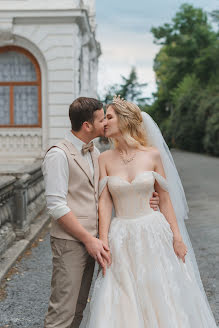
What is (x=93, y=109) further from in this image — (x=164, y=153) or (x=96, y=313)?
(x=96, y=313)

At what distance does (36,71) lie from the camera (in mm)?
16312

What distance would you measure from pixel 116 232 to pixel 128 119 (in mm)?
745

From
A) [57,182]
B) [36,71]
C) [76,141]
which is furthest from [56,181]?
[36,71]

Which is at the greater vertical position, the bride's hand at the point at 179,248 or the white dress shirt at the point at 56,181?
the white dress shirt at the point at 56,181

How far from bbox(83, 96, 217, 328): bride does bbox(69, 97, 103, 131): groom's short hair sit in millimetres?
214

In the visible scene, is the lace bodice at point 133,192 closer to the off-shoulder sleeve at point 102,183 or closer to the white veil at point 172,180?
the off-shoulder sleeve at point 102,183

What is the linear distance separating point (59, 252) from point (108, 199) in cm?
49

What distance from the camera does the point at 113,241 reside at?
10.6 ft

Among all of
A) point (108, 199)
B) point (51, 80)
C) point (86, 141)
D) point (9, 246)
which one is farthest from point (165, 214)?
point (51, 80)

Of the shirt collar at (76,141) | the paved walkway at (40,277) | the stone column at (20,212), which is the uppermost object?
the shirt collar at (76,141)

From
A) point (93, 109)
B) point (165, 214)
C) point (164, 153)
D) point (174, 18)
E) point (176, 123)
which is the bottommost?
point (176, 123)

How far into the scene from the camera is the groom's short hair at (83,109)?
3.00 m

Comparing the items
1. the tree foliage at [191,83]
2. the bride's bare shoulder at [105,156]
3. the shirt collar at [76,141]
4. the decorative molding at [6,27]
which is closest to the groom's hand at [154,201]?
the bride's bare shoulder at [105,156]

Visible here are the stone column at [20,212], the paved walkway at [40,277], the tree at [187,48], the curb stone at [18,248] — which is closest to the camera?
the paved walkway at [40,277]
